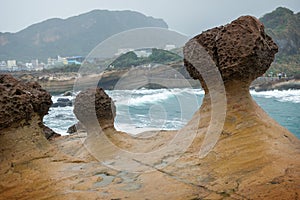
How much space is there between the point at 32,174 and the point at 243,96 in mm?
1921

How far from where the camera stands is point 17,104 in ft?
9.98

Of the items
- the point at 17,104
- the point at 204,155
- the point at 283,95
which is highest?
the point at 17,104

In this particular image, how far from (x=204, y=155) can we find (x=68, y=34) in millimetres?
87091

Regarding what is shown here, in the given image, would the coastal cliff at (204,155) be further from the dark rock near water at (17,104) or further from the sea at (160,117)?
the sea at (160,117)

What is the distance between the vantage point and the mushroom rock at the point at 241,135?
191 centimetres

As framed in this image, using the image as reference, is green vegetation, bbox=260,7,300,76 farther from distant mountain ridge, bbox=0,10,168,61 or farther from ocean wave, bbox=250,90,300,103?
distant mountain ridge, bbox=0,10,168,61

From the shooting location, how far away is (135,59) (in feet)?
104

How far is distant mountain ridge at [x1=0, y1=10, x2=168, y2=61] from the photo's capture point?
74.8m

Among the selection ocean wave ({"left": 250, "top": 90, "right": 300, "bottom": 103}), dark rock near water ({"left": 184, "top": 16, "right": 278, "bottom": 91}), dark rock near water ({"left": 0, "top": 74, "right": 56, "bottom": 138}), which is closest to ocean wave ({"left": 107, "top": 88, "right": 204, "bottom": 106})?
ocean wave ({"left": 250, "top": 90, "right": 300, "bottom": 103})

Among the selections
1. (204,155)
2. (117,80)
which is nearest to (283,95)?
(117,80)

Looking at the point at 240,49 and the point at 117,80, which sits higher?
→ the point at 240,49

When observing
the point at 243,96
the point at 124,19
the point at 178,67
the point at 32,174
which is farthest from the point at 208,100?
the point at 124,19

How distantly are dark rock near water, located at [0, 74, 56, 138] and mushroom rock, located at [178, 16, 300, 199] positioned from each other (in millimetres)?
1571

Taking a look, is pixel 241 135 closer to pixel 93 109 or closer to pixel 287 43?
pixel 93 109
